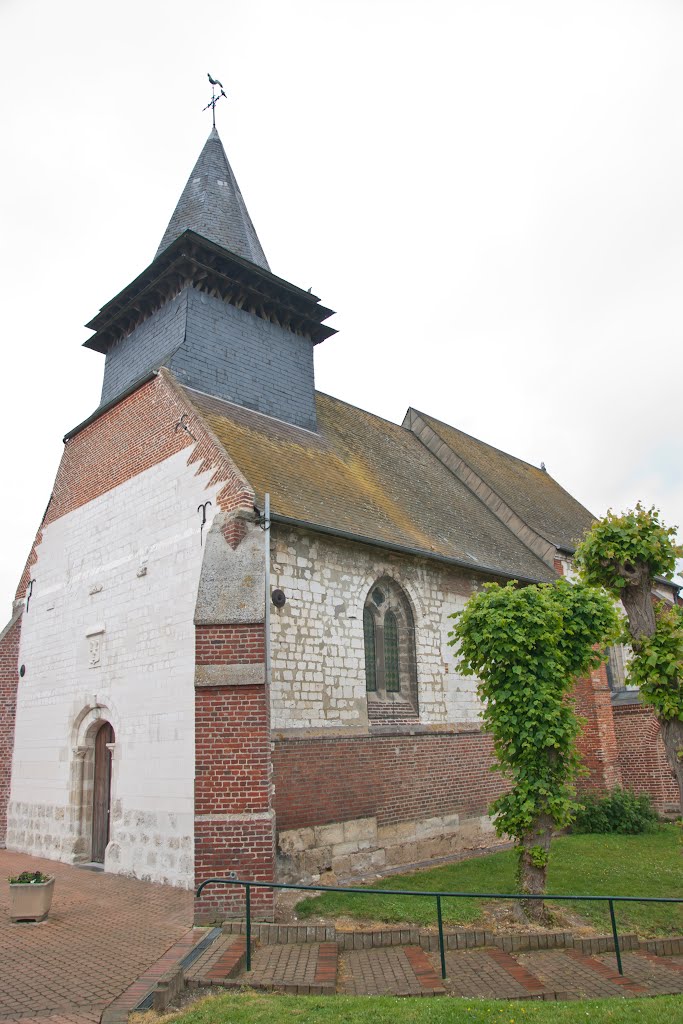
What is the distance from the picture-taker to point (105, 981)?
6492mm

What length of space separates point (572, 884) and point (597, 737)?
7.02 metres

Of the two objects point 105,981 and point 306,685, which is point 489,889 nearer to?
point 306,685

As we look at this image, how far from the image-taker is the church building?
9.83 metres

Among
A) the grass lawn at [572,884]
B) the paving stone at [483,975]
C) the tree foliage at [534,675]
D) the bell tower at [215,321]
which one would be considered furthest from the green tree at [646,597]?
the bell tower at [215,321]

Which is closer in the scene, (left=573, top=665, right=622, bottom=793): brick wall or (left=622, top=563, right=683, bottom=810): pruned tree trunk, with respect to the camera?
(left=622, top=563, right=683, bottom=810): pruned tree trunk

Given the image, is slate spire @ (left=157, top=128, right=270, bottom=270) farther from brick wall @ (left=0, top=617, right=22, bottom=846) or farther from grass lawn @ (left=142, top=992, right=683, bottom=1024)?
grass lawn @ (left=142, top=992, right=683, bottom=1024)

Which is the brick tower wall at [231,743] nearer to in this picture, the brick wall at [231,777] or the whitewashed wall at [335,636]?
the brick wall at [231,777]

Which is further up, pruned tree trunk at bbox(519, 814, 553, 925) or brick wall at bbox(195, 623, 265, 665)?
brick wall at bbox(195, 623, 265, 665)

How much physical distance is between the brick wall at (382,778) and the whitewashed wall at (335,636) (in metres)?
0.37

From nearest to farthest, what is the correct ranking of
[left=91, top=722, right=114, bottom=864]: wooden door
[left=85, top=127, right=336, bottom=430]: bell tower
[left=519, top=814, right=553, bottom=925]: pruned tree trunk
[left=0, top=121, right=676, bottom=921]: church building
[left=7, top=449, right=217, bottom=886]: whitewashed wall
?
[left=519, top=814, right=553, bottom=925]: pruned tree trunk
[left=0, top=121, right=676, bottom=921]: church building
[left=7, top=449, right=217, bottom=886]: whitewashed wall
[left=91, top=722, right=114, bottom=864]: wooden door
[left=85, top=127, right=336, bottom=430]: bell tower

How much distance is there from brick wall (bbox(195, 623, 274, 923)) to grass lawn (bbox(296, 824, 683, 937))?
3.23 feet

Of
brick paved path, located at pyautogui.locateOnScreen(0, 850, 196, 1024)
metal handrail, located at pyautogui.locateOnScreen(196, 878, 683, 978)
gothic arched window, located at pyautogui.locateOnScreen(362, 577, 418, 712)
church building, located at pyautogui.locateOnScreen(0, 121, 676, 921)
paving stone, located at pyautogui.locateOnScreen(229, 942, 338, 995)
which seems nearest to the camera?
brick paved path, located at pyautogui.locateOnScreen(0, 850, 196, 1024)

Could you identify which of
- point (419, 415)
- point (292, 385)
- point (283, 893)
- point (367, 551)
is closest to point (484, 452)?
point (419, 415)

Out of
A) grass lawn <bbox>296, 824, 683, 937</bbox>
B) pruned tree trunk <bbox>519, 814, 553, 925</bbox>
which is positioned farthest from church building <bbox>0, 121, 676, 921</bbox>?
pruned tree trunk <bbox>519, 814, 553, 925</bbox>
